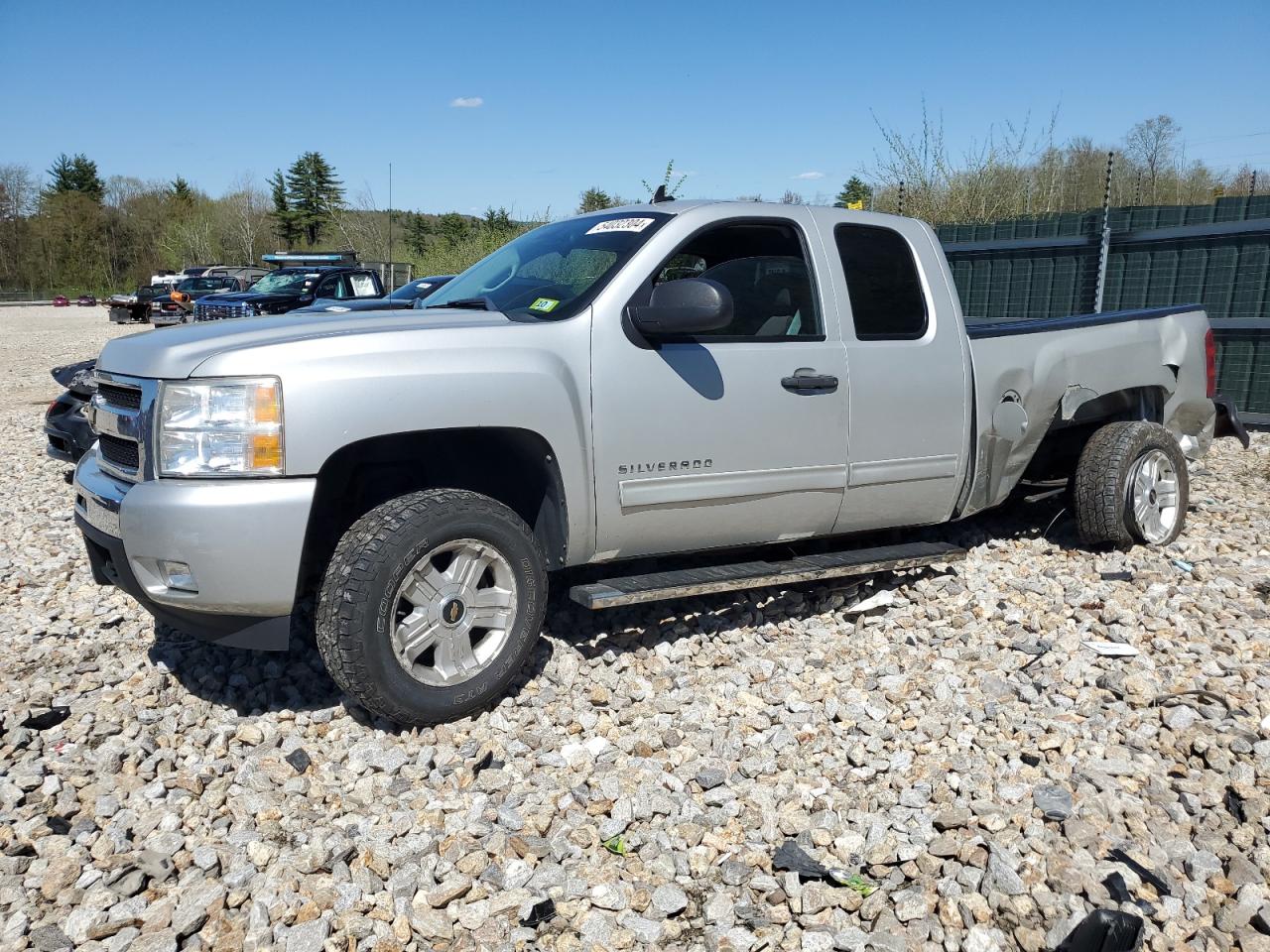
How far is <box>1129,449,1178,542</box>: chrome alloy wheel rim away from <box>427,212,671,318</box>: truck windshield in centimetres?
317

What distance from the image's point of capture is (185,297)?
31281mm

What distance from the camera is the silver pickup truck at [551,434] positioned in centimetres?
319

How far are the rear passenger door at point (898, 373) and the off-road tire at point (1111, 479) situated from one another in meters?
1.06

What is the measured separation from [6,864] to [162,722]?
849 millimetres

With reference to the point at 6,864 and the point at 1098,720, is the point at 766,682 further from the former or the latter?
the point at 6,864

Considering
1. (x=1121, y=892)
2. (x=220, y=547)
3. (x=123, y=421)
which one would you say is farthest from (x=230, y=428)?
(x=1121, y=892)

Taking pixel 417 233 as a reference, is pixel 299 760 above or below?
below

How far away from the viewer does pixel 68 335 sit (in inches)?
1123

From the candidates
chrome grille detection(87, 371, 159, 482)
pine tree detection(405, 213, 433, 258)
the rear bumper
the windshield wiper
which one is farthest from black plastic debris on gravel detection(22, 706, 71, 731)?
pine tree detection(405, 213, 433, 258)

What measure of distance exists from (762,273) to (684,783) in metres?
2.25

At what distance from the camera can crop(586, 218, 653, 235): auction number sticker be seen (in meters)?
4.11

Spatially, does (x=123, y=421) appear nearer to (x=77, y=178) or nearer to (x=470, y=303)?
(x=470, y=303)

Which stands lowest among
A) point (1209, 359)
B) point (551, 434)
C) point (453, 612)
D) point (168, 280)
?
point (453, 612)

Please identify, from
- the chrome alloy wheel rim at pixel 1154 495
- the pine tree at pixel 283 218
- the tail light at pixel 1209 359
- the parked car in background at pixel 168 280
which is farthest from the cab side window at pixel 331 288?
the pine tree at pixel 283 218
